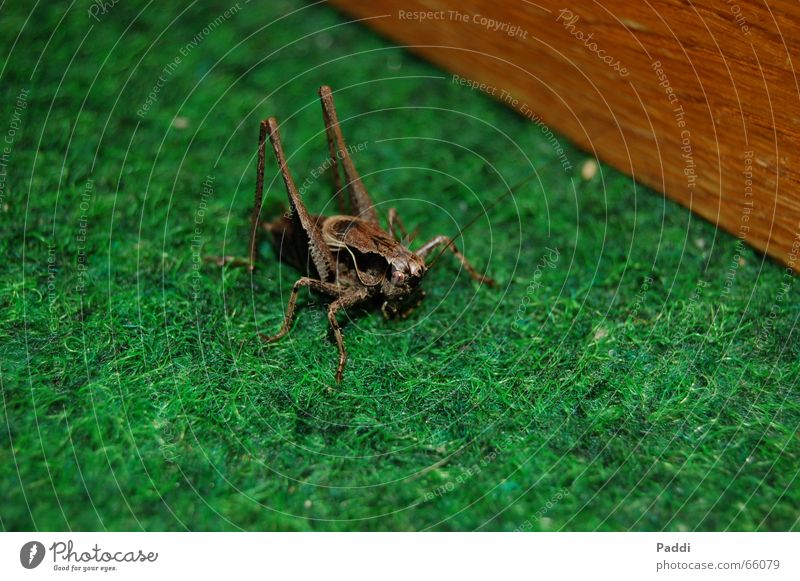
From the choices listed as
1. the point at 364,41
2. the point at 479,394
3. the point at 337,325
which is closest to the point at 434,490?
the point at 479,394
